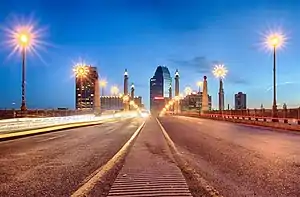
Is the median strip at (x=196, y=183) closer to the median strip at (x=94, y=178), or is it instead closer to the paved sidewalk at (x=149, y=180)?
the paved sidewalk at (x=149, y=180)

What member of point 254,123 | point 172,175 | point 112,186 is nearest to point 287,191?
point 172,175

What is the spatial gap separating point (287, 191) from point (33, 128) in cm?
2988

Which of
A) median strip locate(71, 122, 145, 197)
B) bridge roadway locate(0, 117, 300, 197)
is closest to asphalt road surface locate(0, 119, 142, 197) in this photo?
bridge roadway locate(0, 117, 300, 197)

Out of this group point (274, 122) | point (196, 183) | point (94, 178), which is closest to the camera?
point (196, 183)

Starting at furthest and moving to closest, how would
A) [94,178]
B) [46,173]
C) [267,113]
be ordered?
[267,113] → [46,173] → [94,178]

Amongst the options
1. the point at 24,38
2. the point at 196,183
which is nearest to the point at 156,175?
the point at 196,183

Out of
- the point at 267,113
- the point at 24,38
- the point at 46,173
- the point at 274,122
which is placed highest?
the point at 24,38

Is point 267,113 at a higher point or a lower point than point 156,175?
higher

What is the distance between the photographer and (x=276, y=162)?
12.0 m

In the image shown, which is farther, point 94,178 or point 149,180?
point 94,178

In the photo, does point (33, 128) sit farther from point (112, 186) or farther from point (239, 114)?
point (239, 114)

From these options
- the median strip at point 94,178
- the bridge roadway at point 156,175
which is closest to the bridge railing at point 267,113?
the bridge roadway at point 156,175

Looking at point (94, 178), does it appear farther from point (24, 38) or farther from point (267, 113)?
point (267, 113)

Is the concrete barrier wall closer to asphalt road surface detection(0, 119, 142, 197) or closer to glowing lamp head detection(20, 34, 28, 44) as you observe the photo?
asphalt road surface detection(0, 119, 142, 197)
